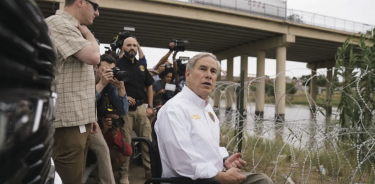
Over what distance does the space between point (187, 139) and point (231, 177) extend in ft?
1.24

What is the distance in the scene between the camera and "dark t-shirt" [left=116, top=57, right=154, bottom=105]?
3.97 metres

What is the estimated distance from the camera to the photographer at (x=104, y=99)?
2.60 m

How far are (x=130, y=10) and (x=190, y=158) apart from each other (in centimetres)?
1461

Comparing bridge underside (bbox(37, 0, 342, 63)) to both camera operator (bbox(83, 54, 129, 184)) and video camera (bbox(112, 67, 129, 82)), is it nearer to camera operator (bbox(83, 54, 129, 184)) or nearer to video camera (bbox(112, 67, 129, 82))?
camera operator (bbox(83, 54, 129, 184))

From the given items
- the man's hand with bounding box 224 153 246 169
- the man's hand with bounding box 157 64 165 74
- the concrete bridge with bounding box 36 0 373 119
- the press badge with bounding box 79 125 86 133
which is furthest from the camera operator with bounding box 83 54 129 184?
the concrete bridge with bounding box 36 0 373 119

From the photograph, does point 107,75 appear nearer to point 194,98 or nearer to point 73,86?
point 73,86

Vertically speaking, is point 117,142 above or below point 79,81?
below

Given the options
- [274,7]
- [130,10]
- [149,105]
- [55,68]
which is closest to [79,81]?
[55,68]

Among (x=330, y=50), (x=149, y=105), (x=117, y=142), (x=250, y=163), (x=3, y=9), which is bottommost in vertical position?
(x=250, y=163)

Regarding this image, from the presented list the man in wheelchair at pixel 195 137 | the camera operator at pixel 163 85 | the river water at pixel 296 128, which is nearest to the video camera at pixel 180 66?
the camera operator at pixel 163 85

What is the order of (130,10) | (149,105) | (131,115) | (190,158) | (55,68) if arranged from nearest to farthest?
(55,68), (190,158), (131,115), (149,105), (130,10)

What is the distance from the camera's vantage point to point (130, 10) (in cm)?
1548

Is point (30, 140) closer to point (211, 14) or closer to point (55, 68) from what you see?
point (55, 68)

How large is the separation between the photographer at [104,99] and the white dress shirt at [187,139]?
74cm
